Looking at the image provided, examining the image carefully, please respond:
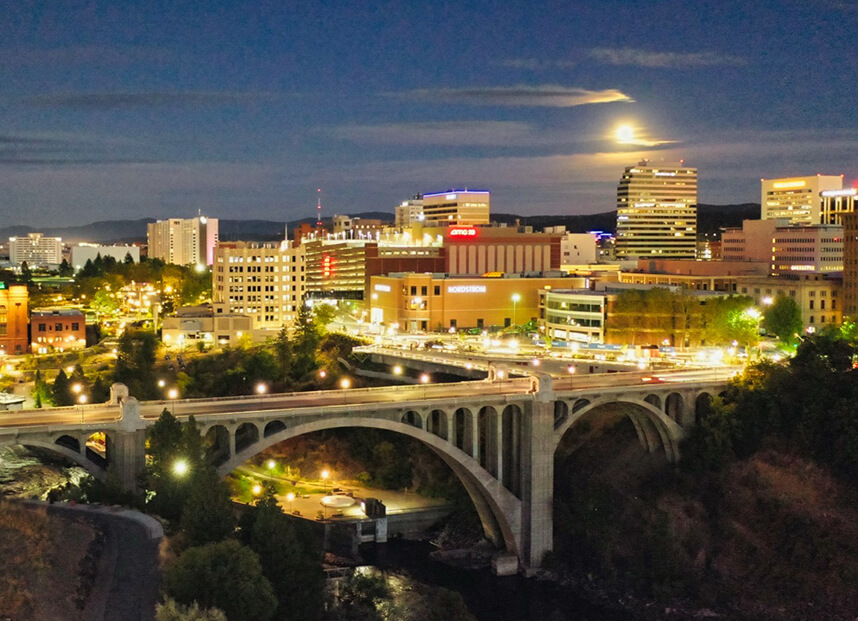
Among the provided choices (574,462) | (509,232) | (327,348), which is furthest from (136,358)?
(509,232)

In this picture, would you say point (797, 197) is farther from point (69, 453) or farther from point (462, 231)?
point (69, 453)

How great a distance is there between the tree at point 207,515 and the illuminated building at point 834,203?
130386 mm

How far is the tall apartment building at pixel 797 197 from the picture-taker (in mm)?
161875

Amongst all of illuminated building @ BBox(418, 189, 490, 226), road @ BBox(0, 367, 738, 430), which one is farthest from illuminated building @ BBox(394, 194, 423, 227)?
road @ BBox(0, 367, 738, 430)

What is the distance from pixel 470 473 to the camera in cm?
4644

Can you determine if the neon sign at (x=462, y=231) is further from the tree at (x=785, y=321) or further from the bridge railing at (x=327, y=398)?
the bridge railing at (x=327, y=398)

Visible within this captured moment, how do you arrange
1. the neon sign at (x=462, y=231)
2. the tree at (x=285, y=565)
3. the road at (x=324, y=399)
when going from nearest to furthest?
the tree at (x=285, y=565), the road at (x=324, y=399), the neon sign at (x=462, y=231)

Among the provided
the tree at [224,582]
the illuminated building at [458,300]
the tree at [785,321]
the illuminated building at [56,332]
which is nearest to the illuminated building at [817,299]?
the tree at [785,321]

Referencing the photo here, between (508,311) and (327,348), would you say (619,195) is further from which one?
(327,348)

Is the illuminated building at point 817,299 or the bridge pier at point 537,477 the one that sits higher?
the illuminated building at point 817,299

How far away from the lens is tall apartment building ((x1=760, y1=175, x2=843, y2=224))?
161875mm

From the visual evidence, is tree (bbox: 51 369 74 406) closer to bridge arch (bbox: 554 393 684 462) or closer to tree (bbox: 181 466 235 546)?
tree (bbox: 181 466 235 546)

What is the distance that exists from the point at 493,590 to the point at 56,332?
63065mm

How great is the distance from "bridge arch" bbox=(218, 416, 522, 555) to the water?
2.47 metres
